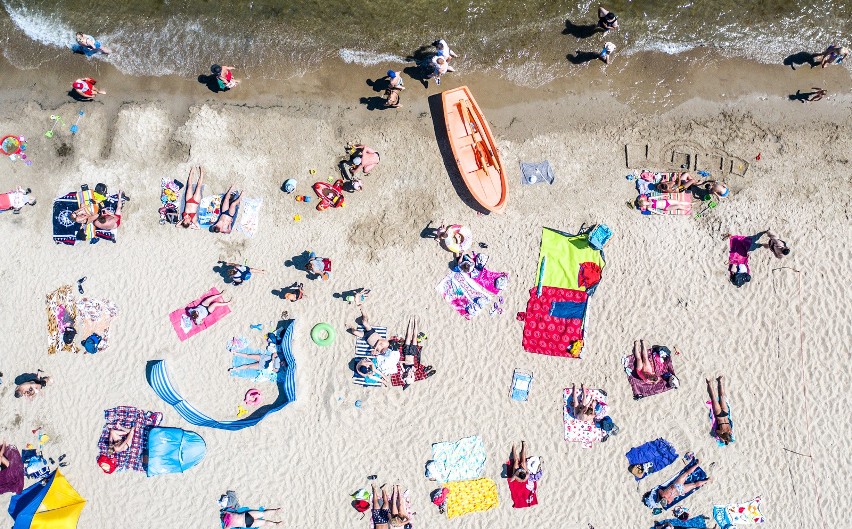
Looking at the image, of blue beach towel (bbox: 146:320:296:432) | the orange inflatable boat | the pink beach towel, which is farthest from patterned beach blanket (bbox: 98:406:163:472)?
the pink beach towel

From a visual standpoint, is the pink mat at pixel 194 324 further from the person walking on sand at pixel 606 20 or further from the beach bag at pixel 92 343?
the person walking on sand at pixel 606 20

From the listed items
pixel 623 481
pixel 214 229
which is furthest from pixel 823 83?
pixel 214 229

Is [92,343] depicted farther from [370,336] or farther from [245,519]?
[370,336]

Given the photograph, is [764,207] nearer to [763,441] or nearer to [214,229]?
[763,441]

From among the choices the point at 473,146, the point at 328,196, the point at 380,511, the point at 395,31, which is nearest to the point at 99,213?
the point at 328,196

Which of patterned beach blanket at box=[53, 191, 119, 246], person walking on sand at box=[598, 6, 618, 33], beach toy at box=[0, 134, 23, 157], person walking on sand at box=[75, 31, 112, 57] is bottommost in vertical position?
patterned beach blanket at box=[53, 191, 119, 246]

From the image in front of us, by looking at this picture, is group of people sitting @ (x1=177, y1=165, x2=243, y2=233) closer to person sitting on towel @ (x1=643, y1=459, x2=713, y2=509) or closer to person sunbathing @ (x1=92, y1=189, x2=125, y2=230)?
person sunbathing @ (x1=92, y1=189, x2=125, y2=230)
